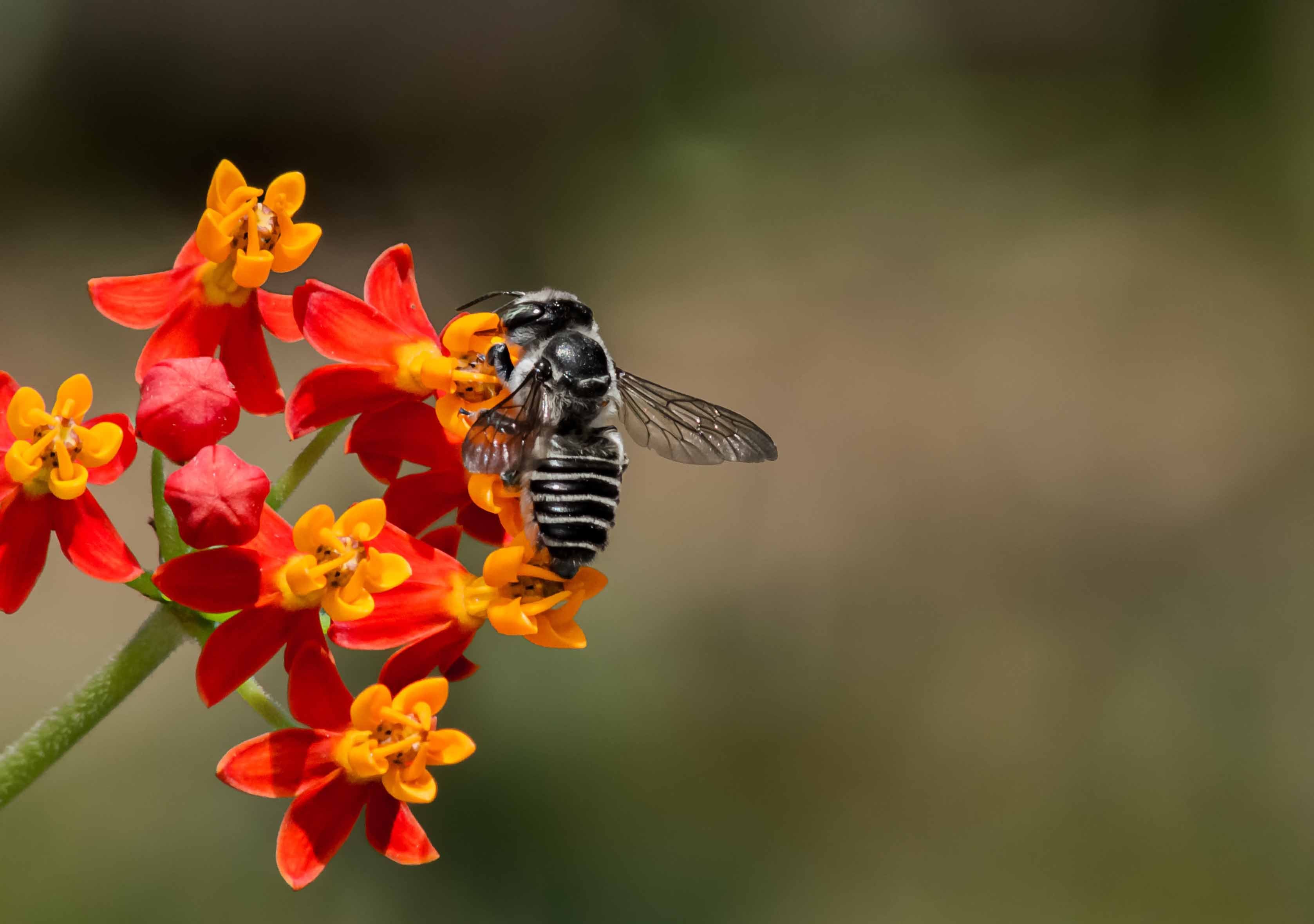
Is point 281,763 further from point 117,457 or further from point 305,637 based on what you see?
point 117,457

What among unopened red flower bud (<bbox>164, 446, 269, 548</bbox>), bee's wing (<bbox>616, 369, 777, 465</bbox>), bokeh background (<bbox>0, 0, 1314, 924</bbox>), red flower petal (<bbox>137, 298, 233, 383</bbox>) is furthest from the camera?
bokeh background (<bbox>0, 0, 1314, 924</bbox>)

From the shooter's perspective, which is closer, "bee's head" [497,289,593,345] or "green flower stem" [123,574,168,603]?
"green flower stem" [123,574,168,603]

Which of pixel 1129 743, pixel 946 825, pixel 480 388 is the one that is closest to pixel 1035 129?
pixel 1129 743

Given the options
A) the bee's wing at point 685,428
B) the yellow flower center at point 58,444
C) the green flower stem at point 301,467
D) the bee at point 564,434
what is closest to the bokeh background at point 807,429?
the bee's wing at point 685,428

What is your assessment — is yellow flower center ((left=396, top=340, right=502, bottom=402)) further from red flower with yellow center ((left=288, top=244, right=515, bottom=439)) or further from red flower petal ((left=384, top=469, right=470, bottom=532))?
red flower petal ((left=384, top=469, right=470, bottom=532))

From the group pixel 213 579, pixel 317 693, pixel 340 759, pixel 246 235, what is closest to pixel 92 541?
pixel 213 579

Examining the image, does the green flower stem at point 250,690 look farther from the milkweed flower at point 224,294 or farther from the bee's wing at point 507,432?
the bee's wing at point 507,432

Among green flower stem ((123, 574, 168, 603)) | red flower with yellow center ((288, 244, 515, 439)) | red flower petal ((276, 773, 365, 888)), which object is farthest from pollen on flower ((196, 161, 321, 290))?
red flower petal ((276, 773, 365, 888))
